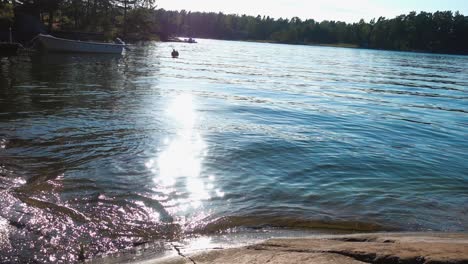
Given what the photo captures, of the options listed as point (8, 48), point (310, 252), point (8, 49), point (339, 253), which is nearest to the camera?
point (339, 253)

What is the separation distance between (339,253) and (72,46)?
42188 mm

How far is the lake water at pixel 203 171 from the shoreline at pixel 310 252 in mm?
522

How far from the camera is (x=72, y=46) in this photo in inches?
1607

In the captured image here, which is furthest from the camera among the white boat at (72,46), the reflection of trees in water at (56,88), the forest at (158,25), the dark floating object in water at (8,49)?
the forest at (158,25)

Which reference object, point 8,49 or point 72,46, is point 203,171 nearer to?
point 8,49

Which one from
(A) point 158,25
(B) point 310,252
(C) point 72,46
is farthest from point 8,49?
(A) point 158,25

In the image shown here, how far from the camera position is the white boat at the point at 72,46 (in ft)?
130

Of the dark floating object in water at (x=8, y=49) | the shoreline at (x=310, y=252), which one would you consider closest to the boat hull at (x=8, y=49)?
the dark floating object in water at (x=8, y=49)

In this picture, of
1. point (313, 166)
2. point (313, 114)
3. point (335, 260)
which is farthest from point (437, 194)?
point (313, 114)

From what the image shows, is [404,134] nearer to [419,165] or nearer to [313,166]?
[419,165]

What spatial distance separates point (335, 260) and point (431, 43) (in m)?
176

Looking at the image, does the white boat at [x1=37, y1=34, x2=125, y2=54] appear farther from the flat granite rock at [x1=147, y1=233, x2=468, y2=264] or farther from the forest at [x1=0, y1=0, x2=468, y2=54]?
the flat granite rock at [x1=147, y1=233, x2=468, y2=264]

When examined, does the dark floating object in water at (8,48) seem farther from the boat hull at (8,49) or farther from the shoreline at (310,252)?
the shoreline at (310,252)

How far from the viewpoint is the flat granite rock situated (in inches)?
126
